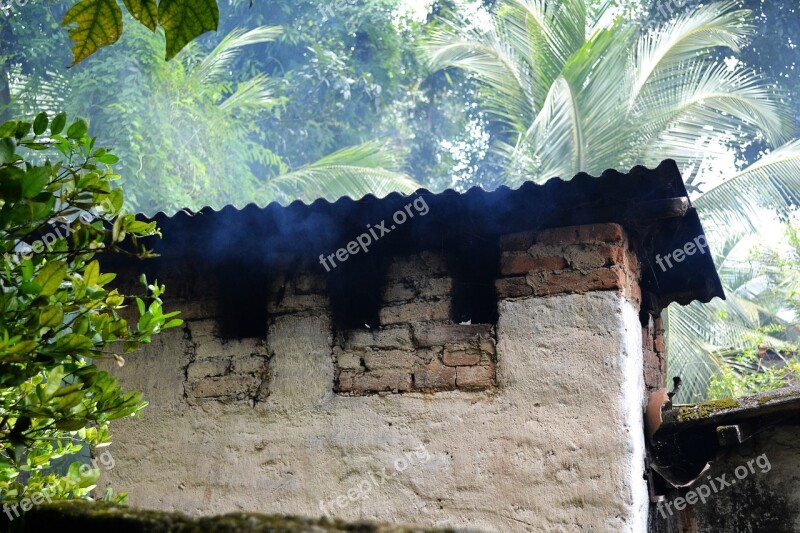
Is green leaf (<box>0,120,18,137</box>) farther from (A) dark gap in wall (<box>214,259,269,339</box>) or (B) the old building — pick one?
(A) dark gap in wall (<box>214,259,269,339</box>)

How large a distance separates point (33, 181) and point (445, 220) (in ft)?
7.54

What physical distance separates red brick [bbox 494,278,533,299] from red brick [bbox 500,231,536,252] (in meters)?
0.16

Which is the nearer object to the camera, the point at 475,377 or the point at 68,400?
the point at 68,400

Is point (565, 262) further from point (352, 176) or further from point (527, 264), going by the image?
point (352, 176)

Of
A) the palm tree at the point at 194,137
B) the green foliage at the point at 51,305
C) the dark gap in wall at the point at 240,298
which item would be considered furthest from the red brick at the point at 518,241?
the palm tree at the point at 194,137

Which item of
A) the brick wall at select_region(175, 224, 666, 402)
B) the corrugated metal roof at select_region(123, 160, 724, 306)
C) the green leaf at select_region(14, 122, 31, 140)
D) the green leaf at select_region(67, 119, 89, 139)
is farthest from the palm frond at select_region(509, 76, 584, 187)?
the green leaf at select_region(14, 122, 31, 140)

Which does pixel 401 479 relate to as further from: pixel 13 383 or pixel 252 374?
pixel 13 383

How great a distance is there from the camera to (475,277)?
4.14 m

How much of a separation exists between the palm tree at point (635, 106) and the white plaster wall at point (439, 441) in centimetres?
709

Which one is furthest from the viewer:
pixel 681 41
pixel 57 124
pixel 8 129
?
pixel 681 41

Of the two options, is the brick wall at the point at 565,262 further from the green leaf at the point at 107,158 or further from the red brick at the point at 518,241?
the green leaf at the point at 107,158

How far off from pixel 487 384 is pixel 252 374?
1.22 metres

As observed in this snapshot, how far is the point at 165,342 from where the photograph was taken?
433 centimetres

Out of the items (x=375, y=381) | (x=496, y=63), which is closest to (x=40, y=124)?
(x=375, y=381)
